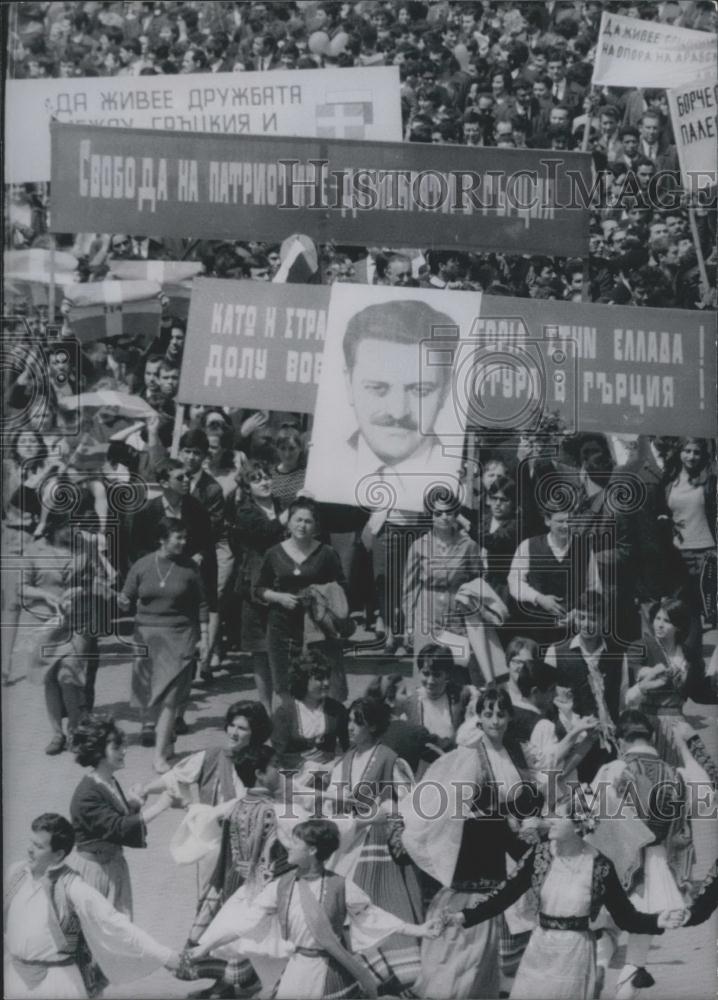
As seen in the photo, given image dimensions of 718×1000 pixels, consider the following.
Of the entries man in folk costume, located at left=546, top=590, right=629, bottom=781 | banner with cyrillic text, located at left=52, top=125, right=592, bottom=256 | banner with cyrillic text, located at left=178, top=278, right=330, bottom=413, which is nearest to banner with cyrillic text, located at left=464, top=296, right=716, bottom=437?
banner with cyrillic text, located at left=52, top=125, right=592, bottom=256

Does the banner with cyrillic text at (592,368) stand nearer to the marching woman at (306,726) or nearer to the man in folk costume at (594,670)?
the man in folk costume at (594,670)

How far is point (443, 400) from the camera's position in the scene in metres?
5.54

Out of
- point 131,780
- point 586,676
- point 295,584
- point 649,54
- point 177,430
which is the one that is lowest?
point 131,780

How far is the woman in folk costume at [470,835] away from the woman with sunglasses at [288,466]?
1.01 metres

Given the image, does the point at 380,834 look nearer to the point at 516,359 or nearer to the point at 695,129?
the point at 516,359

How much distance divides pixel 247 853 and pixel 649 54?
127 inches

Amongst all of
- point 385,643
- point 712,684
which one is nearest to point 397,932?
point 385,643

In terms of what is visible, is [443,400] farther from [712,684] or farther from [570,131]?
[712,684]

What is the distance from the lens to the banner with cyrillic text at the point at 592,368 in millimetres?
5555

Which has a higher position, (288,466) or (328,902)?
(288,466)

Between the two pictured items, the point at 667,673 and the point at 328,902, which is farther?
the point at 667,673

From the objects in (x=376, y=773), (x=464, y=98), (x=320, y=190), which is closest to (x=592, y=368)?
(x=464, y=98)

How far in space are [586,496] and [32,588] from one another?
2028 millimetres

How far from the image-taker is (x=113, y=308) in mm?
5488
